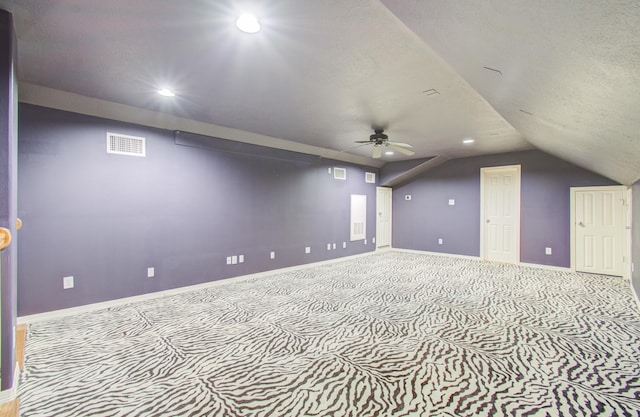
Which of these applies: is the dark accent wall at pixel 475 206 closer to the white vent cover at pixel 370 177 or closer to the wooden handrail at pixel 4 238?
the white vent cover at pixel 370 177

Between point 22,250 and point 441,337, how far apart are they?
4548 millimetres

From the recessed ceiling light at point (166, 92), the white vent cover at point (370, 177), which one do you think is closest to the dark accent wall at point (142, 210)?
the recessed ceiling light at point (166, 92)

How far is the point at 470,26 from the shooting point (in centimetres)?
159

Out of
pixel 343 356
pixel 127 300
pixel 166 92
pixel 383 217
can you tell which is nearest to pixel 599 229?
pixel 383 217

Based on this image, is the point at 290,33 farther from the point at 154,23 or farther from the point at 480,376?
the point at 480,376

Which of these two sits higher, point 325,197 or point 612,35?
point 612,35

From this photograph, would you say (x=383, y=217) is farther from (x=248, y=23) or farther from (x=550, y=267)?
(x=248, y=23)

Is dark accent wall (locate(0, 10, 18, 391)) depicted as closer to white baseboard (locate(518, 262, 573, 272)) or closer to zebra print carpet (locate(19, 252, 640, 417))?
zebra print carpet (locate(19, 252, 640, 417))

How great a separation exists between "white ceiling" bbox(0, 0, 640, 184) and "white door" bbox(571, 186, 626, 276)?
254cm

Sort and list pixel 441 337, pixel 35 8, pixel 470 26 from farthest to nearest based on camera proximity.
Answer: pixel 441 337
pixel 35 8
pixel 470 26

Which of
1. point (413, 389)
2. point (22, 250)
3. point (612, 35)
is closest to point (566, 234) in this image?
point (413, 389)

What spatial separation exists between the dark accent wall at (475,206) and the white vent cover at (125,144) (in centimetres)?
641

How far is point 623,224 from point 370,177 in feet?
16.3

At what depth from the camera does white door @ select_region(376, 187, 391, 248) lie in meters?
8.05
